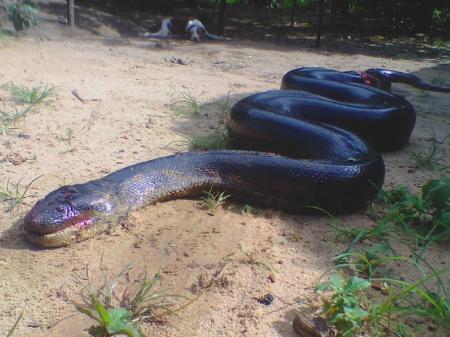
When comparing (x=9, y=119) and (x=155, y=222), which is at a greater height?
(x=9, y=119)

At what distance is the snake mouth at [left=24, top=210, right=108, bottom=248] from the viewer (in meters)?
2.47

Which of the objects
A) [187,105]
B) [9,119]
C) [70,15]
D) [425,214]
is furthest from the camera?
[70,15]

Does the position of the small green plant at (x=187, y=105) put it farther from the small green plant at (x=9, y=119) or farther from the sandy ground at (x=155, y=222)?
the small green plant at (x=9, y=119)

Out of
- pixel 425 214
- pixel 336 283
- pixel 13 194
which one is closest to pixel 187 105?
pixel 13 194

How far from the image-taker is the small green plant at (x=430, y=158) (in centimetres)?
386

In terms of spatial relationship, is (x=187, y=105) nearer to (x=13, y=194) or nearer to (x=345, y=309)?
(x=13, y=194)

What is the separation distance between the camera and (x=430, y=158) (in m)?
3.90

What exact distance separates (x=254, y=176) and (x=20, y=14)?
→ 687cm

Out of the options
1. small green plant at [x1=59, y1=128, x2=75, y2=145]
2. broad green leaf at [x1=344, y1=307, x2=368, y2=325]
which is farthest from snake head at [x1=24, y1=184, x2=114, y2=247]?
broad green leaf at [x1=344, y1=307, x2=368, y2=325]

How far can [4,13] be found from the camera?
27.5ft

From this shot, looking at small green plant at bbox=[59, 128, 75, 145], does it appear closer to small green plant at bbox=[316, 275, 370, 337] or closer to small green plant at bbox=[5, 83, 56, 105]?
small green plant at bbox=[5, 83, 56, 105]

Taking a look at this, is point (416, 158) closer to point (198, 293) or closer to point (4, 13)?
point (198, 293)

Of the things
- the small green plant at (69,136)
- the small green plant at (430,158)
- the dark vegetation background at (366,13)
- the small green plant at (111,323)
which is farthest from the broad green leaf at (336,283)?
the dark vegetation background at (366,13)

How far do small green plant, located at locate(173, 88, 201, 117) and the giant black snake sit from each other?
36.3 inches
